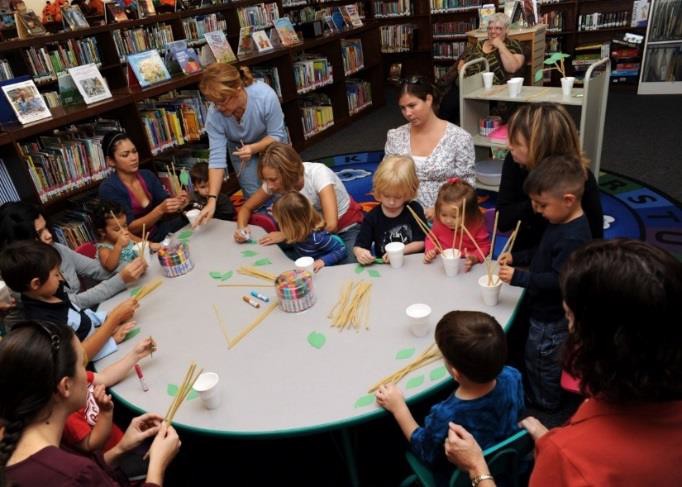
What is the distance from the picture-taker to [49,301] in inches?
74.4

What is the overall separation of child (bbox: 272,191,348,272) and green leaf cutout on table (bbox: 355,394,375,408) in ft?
2.45

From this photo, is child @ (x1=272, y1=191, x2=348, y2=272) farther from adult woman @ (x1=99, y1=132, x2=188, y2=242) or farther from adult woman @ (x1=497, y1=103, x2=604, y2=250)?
adult woman @ (x1=99, y1=132, x2=188, y2=242)

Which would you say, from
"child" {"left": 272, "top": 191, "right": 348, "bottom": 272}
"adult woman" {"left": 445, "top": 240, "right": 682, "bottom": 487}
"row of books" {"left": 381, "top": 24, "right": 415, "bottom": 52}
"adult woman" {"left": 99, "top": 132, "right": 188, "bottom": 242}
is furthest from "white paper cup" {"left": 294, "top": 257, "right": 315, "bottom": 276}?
"row of books" {"left": 381, "top": 24, "right": 415, "bottom": 52}

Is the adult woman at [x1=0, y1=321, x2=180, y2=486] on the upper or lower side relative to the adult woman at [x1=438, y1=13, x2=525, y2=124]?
lower

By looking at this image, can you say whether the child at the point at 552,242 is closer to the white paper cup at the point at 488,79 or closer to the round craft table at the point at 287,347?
the round craft table at the point at 287,347

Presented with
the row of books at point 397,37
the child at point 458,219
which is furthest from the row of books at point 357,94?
the child at point 458,219

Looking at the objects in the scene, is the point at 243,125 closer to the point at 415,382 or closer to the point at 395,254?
the point at 395,254

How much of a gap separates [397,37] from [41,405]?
7.53 metres

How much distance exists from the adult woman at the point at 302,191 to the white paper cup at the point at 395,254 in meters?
0.42

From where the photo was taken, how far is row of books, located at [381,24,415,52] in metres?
7.48

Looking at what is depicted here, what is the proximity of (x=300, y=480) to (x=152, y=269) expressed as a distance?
114 centimetres

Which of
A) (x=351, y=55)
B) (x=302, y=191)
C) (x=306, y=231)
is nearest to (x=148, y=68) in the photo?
(x=302, y=191)

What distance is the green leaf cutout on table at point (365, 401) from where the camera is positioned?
141 cm

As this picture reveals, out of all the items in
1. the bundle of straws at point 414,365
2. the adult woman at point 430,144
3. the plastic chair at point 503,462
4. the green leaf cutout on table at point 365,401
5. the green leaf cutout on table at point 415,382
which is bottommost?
the plastic chair at point 503,462
